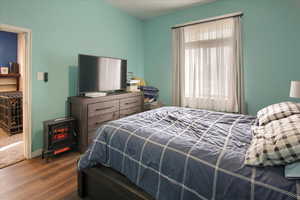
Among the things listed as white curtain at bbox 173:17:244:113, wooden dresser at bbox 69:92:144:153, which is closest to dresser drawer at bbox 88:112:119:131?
wooden dresser at bbox 69:92:144:153

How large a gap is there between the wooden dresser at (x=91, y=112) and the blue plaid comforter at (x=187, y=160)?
1107 mm

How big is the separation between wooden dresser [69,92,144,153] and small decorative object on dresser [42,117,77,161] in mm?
110

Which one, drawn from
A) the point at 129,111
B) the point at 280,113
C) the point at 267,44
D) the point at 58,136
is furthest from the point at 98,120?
the point at 267,44

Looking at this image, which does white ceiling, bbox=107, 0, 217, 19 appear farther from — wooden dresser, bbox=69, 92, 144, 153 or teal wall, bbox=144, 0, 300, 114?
wooden dresser, bbox=69, 92, 144, 153

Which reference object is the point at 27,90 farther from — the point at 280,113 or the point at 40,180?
the point at 280,113

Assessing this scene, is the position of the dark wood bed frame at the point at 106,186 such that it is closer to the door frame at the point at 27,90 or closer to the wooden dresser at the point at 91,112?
the wooden dresser at the point at 91,112

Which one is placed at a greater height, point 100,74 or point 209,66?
point 209,66

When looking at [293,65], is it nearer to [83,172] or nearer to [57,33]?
[83,172]

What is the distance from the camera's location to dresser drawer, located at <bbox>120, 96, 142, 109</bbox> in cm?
338

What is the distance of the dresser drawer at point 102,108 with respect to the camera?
2762mm

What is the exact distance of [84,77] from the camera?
2850mm

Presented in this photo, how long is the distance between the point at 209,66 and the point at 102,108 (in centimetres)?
223

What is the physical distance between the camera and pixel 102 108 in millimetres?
2949

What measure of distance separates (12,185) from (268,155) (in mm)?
2475
